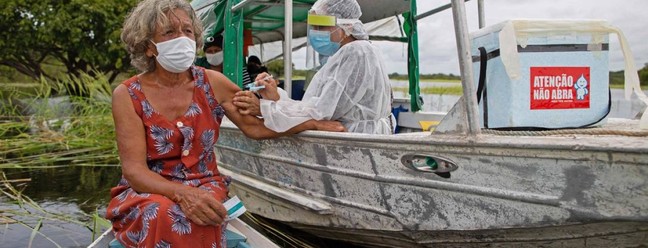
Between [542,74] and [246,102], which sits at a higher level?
[542,74]

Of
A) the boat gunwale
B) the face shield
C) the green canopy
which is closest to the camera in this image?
the boat gunwale

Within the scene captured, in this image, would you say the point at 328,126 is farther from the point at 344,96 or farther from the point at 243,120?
the point at 243,120

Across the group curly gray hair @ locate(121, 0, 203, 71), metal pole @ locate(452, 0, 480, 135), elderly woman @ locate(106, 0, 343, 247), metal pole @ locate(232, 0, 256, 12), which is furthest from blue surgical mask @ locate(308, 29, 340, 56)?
metal pole @ locate(452, 0, 480, 135)

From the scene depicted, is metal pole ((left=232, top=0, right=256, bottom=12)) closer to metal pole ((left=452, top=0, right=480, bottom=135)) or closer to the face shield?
the face shield

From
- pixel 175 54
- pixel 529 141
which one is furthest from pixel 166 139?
pixel 529 141

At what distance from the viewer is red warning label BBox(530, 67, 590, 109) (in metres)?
2.57

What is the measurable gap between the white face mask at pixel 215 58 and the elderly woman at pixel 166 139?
8.15ft

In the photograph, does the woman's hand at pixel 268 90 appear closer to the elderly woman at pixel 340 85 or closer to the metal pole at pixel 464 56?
the elderly woman at pixel 340 85

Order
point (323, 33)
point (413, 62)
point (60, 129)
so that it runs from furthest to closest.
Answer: point (60, 129)
point (413, 62)
point (323, 33)

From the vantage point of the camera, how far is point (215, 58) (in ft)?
17.2

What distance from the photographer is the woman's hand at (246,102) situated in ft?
9.75

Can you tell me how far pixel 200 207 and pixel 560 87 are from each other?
1799 mm

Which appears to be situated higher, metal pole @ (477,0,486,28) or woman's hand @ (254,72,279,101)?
metal pole @ (477,0,486,28)

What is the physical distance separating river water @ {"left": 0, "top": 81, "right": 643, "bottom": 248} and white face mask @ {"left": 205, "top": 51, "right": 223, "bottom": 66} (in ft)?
5.80
